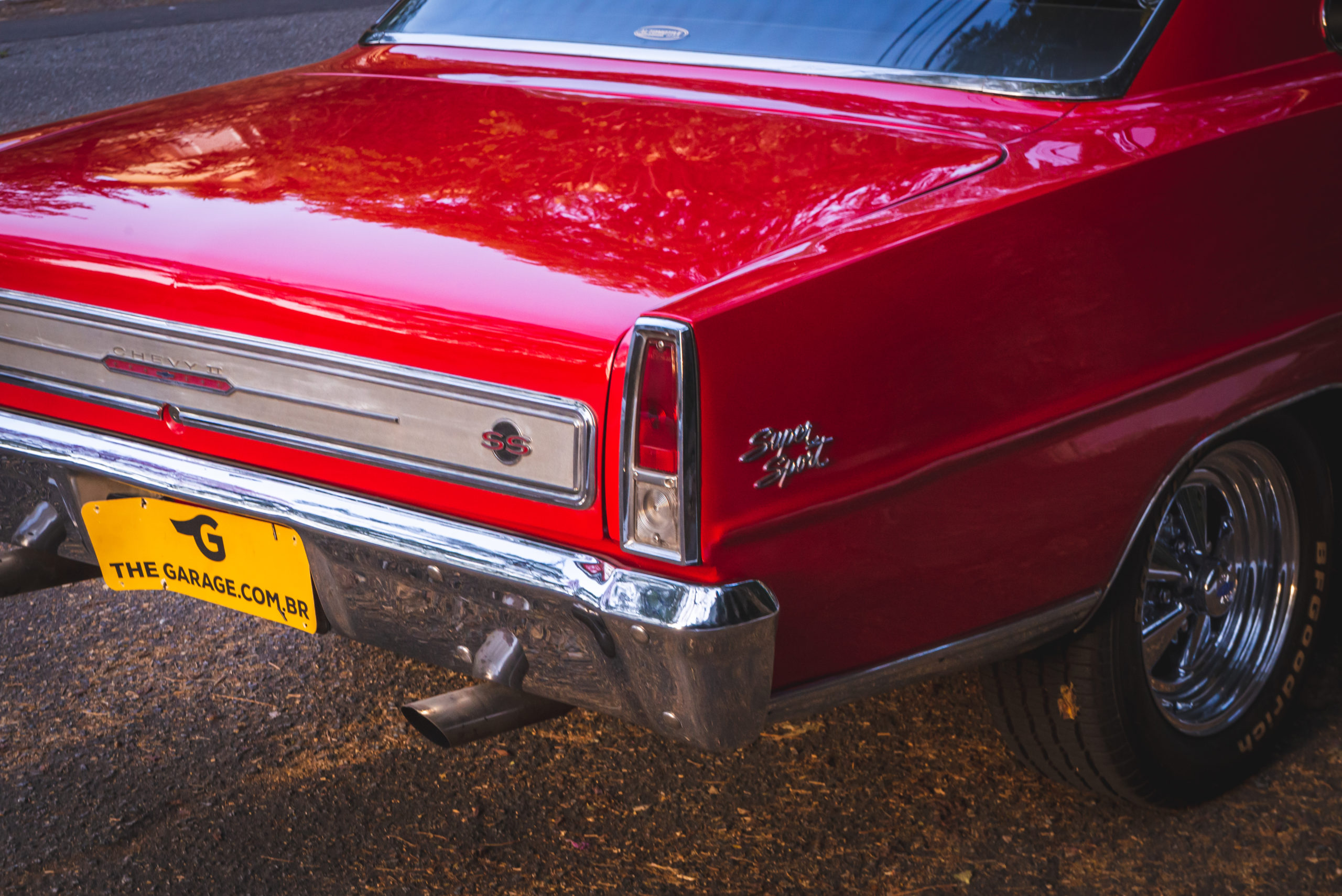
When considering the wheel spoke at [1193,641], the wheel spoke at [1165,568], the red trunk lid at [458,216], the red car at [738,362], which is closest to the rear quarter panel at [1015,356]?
the red car at [738,362]

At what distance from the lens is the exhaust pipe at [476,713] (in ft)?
5.86

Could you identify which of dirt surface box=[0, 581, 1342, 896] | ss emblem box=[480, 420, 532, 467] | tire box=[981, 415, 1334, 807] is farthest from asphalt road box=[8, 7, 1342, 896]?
ss emblem box=[480, 420, 532, 467]

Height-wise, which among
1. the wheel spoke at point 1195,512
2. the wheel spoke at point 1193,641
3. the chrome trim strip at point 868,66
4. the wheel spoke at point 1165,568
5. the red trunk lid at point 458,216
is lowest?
the wheel spoke at point 1193,641

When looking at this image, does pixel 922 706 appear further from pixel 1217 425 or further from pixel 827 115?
pixel 827 115

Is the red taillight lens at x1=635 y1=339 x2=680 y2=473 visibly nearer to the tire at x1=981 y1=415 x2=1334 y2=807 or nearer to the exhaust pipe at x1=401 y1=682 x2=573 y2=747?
the exhaust pipe at x1=401 y1=682 x2=573 y2=747

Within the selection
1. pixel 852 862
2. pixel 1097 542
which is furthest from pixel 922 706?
pixel 1097 542

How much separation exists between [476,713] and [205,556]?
54 cm

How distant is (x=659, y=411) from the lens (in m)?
1.58

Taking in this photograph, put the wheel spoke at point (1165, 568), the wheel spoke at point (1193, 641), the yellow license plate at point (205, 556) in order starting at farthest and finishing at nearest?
the wheel spoke at point (1193, 641)
the wheel spoke at point (1165, 568)
the yellow license plate at point (205, 556)

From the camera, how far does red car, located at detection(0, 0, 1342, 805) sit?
164cm

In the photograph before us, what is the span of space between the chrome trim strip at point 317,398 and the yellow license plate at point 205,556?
144mm

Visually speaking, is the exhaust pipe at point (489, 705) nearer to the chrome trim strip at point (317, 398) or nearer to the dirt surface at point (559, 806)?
the chrome trim strip at point (317, 398)

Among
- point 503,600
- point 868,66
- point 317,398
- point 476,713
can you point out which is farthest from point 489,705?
point 868,66

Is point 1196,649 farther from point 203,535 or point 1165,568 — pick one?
point 203,535
